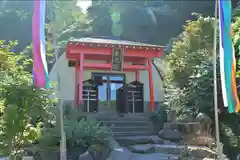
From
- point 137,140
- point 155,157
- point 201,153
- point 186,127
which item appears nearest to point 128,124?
point 137,140

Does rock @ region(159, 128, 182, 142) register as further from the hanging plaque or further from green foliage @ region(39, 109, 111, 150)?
the hanging plaque

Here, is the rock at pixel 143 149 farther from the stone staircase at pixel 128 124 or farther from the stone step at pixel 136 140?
the stone staircase at pixel 128 124

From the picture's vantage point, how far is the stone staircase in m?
11.7

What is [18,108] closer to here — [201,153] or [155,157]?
[155,157]

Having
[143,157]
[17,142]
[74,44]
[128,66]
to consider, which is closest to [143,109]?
[128,66]

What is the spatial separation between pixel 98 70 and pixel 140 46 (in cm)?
298

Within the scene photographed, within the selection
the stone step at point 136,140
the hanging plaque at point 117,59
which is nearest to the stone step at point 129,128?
the stone step at point 136,140

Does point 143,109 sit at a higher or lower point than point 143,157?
higher

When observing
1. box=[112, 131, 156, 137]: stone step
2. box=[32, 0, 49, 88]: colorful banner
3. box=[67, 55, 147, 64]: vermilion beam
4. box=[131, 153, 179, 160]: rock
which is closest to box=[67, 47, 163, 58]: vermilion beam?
box=[67, 55, 147, 64]: vermilion beam

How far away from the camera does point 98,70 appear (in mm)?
16203

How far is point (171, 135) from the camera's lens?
35.8ft

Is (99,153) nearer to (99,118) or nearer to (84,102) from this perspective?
(99,118)

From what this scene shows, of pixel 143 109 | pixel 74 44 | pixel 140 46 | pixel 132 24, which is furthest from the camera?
pixel 132 24

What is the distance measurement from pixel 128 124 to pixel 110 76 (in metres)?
4.59
